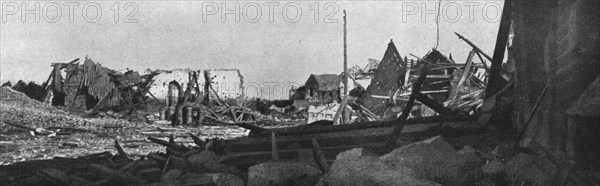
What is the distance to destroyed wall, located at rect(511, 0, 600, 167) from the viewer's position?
2.98 m

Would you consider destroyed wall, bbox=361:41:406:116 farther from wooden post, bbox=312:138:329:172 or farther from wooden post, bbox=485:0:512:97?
wooden post, bbox=312:138:329:172

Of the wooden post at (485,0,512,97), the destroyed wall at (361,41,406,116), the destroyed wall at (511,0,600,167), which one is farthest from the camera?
the destroyed wall at (361,41,406,116)

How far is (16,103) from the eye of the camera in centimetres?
2020

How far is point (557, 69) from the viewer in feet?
11.7

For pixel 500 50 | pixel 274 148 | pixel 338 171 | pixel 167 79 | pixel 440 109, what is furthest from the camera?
pixel 167 79

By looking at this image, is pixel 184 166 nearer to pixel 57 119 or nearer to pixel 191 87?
pixel 57 119

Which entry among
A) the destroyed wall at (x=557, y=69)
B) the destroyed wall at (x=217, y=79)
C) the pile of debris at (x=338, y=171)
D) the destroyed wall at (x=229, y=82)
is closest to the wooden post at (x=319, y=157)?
the pile of debris at (x=338, y=171)

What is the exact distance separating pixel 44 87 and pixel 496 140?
2745cm

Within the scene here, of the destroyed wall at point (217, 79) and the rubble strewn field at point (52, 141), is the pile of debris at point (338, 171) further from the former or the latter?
Result: the destroyed wall at point (217, 79)

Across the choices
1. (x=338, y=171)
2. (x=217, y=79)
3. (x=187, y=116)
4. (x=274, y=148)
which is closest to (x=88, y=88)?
(x=187, y=116)

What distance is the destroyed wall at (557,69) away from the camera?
2980mm

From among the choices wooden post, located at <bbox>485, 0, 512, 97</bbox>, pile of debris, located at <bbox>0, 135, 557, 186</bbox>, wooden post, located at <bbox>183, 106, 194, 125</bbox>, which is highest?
wooden post, located at <bbox>485, 0, 512, 97</bbox>

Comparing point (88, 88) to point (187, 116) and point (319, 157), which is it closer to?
point (187, 116)

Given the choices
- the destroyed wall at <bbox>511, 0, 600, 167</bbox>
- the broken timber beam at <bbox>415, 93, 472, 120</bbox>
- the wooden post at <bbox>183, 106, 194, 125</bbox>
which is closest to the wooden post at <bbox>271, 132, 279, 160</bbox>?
the broken timber beam at <bbox>415, 93, 472, 120</bbox>
